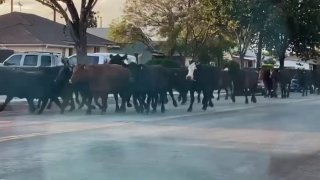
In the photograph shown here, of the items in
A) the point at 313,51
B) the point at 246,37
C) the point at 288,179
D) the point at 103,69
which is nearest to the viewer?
the point at 288,179

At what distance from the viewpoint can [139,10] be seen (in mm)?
62625

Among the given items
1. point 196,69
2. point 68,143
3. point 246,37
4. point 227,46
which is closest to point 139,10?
point 227,46

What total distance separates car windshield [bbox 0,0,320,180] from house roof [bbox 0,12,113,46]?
7.2 inches

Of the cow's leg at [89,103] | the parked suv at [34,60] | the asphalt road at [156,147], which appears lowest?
the asphalt road at [156,147]

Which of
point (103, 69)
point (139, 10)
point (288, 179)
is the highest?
point (139, 10)

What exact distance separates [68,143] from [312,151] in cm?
488

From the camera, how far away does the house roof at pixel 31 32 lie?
2148 inches

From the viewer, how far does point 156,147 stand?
15.0 meters

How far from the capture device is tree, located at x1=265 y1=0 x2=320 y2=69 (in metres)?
47.2

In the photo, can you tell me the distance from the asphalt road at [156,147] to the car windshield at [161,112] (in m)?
0.02

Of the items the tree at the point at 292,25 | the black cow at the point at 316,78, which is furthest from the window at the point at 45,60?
the black cow at the point at 316,78

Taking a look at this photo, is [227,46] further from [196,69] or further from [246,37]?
[196,69]

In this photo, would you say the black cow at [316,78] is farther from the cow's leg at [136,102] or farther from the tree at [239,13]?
the cow's leg at [136,102]

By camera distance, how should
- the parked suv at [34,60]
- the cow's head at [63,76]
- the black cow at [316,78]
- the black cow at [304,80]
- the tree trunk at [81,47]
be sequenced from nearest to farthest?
the cow's head at [63,76] < the tree trunk at [81,47] < the parked suv at [34,60] < the black cow at [304,80] < the black cow at [316,78]
